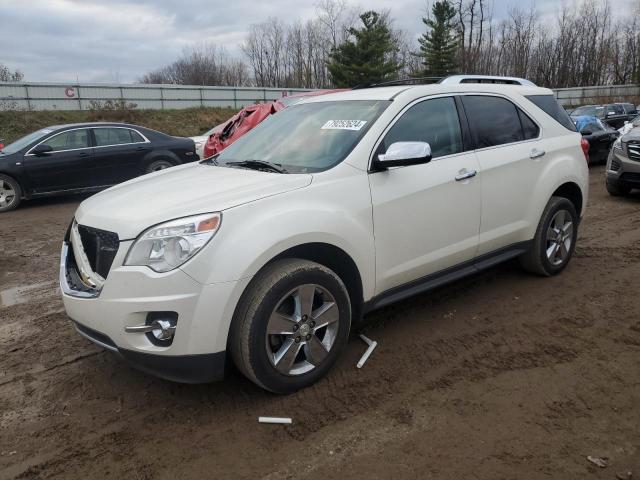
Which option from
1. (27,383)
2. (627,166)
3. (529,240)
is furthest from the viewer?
(627,166)

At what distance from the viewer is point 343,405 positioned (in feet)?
9.83

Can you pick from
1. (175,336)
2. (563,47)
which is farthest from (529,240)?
(563,47)

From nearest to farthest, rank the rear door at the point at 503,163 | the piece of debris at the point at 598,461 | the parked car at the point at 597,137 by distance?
the piece of debris at the point at 598,461
the rear door at the point at 503,163
the parked car at the point at 597,137

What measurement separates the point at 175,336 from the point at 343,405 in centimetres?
105

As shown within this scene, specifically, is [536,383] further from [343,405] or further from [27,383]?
[27,383]

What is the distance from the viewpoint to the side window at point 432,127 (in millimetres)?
3633

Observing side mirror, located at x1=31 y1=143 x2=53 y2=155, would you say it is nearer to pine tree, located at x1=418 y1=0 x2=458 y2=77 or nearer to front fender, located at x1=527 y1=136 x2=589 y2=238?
front fender, located at x1=527 y1=136 x2=589 y2=238

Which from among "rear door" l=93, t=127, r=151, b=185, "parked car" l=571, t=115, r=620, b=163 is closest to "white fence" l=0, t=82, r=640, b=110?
"rear door" l=93, t=127, r=151, b=185

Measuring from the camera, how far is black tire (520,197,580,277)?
15.3 feet

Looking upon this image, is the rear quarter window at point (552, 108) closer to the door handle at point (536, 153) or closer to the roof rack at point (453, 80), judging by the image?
the roof rack at point (453, 80)

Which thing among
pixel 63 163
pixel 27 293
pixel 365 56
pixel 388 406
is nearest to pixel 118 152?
pixel 63 163

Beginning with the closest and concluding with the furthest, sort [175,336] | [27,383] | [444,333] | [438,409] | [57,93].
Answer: [175,336] → [438,409] → [27,383] → [444,333] → [57,93]

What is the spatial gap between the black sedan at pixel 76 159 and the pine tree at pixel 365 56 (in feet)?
102

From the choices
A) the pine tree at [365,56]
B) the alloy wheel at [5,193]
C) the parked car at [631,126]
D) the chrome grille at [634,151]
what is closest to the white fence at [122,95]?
the pine tree at [365,56]
